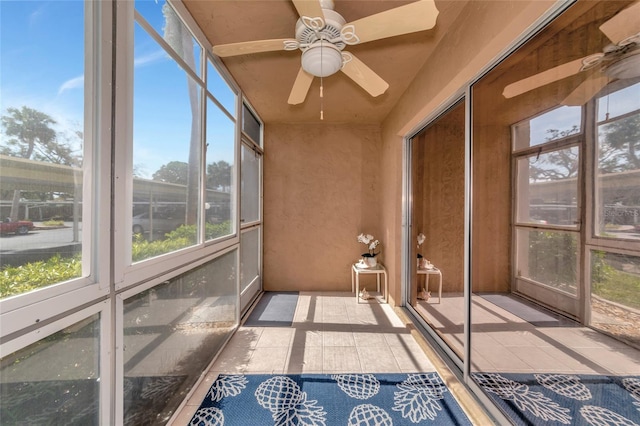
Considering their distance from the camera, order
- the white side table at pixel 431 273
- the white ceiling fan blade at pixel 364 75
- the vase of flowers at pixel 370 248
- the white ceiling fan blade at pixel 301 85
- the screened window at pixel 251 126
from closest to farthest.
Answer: the white ceiling fan blade at pixel 364 75, the white ceiling fan blade at pixel 301 85, the white side table at pixel 431 273, the screened window at pixel 251 126, the vase of flowers at pixel 370 248

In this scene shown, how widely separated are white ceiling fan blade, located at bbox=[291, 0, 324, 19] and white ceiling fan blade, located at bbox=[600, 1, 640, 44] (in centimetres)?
126

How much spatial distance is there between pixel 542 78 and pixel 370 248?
2735mm

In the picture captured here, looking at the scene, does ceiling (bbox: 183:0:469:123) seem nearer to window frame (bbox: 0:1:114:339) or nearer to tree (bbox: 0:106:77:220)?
window frame (bbox: 0:1:114:339)

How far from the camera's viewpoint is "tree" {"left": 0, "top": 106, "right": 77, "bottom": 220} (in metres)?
0.74

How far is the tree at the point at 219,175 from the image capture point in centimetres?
207

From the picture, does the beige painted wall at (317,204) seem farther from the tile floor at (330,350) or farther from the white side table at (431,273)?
the white side table at (431,273)

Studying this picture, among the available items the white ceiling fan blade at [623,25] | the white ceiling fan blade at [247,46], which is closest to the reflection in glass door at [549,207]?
the white ceiling fan blade at [623,25]

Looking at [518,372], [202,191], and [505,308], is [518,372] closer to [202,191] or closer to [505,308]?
[505,308]

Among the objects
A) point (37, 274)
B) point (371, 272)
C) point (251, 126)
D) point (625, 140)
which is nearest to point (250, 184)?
point (251, 126)

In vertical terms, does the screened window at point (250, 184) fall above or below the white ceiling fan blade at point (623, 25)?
below

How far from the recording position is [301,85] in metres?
2.04

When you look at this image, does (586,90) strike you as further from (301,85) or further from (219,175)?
(219,175)

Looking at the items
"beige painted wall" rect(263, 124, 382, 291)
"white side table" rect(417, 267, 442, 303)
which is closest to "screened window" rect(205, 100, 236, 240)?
"beige painted wall" rect(263, 124, 382, 291)

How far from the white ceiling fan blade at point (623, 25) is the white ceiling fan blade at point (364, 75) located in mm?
1112
